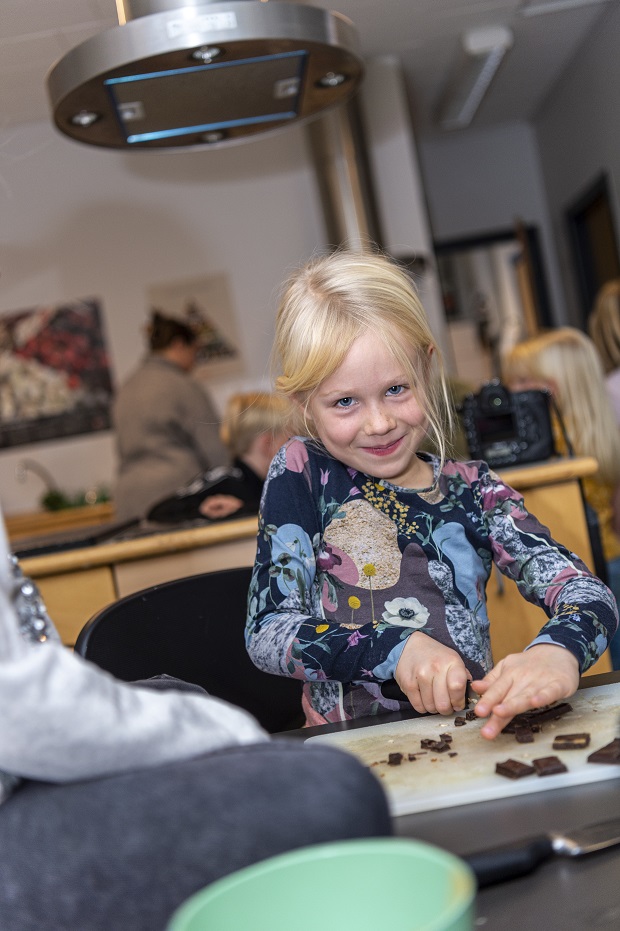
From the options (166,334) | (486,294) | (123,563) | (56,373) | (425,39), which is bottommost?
(123,563)

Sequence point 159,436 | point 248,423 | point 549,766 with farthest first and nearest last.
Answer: point 159,436 < point 248,423 < point 549,766

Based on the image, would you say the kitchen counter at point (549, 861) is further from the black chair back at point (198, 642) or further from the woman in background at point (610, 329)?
the woman in background at point (610, 329)

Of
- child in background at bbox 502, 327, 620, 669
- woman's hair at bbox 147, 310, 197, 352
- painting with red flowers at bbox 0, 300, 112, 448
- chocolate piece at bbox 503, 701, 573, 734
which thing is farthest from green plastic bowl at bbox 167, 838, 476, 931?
painting with red flowers at bbox 0, 300, 112, 448

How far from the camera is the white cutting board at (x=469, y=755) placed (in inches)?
25.0

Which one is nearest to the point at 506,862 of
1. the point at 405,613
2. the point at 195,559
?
the point at 405,613

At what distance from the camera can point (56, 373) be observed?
15.6 ft

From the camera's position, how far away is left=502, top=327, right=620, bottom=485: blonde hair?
2.46 metres

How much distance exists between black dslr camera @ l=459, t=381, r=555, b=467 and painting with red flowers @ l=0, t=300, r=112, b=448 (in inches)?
112

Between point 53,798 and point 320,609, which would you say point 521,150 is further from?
point 53,798

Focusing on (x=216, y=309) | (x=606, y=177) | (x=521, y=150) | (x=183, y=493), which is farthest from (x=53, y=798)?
(x=521, y=150)

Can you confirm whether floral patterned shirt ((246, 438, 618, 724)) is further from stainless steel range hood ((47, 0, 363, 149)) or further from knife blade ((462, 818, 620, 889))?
stainless steel range hood ((47, 0, 363, 149))

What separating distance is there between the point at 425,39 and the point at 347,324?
3.46 m

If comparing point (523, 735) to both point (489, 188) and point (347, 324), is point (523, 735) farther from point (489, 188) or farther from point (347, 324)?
point (489, 188)

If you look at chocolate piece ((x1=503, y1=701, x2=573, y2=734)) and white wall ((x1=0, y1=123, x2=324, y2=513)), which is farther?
white wall ((x1=0, y1=123, x2=324, y2=513))
